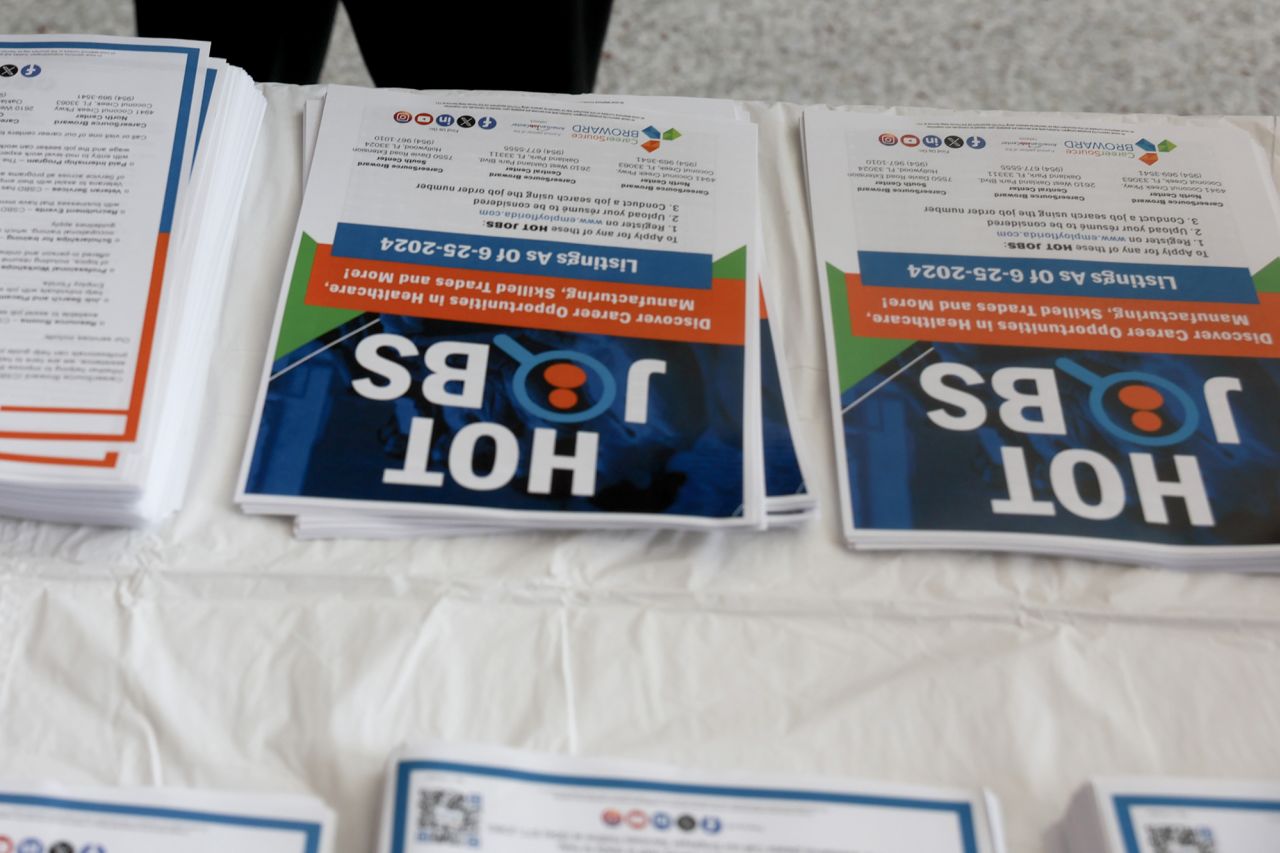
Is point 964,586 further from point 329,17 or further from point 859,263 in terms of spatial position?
point 329,17

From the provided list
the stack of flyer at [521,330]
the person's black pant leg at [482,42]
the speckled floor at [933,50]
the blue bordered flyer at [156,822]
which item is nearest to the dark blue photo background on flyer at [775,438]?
the stack of flyer at [521,330]

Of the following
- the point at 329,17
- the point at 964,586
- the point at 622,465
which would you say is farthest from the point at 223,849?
the point at 329,17

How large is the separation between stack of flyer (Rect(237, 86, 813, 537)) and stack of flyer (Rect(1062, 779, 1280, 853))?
0.58 ft

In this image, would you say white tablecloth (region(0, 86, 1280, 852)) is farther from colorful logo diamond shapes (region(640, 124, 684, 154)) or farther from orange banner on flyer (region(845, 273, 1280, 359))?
colorful logo diamond shapes (region(640, 124, 684, 154))

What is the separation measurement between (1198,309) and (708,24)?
104 cm

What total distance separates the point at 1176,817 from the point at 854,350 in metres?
0.26

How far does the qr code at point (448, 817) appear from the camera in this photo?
0.39m

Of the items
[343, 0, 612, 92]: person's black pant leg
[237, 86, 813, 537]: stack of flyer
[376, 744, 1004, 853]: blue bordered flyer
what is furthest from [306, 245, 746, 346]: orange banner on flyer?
[343, 0, 612, 92]: person's black pant leg

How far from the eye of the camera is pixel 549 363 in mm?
523

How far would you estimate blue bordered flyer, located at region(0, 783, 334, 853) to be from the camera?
39cm

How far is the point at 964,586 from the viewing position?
48 cm

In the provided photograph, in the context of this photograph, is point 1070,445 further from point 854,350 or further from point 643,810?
point 643,810

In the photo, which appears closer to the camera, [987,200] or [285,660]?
[285,660]

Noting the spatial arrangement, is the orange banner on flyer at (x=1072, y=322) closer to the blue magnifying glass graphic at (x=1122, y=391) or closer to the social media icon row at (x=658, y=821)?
the blue magnifying glass graphic at (x=1122, y=391)
